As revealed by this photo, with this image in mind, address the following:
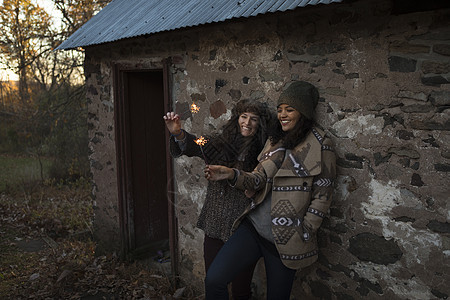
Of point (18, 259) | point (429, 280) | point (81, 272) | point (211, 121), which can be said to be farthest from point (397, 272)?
point (18, 259)

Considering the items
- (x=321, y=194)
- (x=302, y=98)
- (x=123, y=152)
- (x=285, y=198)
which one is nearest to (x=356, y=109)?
(x=302, y=98)

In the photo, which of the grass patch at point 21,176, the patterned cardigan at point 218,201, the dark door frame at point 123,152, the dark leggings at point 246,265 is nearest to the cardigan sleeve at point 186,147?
the patterned cardigan at point 218,201

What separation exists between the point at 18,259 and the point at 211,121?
365 cm

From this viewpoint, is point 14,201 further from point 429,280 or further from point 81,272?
point 429,280

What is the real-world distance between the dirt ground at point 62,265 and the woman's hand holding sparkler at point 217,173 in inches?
80.3

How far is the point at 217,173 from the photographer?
2711 millimetres

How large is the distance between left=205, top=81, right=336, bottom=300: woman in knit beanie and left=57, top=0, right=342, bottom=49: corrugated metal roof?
25.7 inches

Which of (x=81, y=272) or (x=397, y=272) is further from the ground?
(x=397, y=272)

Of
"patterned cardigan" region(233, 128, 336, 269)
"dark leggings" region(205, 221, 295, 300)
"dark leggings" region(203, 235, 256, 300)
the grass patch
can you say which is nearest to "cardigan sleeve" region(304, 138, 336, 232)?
"patterned cardigan" region(233, 128, 336, 269)

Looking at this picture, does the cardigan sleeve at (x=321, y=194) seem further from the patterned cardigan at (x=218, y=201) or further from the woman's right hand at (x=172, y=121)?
the woman's right hand at (x=172, y=121)

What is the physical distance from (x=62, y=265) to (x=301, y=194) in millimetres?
3548

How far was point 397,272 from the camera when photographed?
2.62 m

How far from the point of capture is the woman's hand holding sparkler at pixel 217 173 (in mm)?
2695

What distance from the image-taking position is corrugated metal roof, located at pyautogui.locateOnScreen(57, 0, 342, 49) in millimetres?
3027
